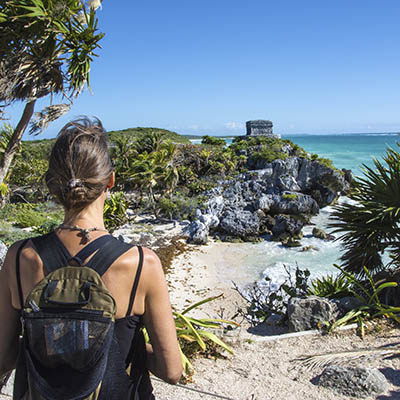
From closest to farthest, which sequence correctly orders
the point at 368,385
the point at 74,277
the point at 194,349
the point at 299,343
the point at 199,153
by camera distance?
the point at 74,277 → the point at 368,385 → the point at 194,349 → the point at 299,343 → the point at 199,153

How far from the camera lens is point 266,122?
35.9 m

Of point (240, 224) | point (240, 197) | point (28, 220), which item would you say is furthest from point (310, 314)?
point (240, 197)

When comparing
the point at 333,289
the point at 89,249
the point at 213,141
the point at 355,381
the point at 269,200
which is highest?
the point at 213,141

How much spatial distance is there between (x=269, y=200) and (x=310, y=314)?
13134 millimetres

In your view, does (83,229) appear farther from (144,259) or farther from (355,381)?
(355,381)

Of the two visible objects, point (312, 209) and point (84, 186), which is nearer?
point (84, 186)

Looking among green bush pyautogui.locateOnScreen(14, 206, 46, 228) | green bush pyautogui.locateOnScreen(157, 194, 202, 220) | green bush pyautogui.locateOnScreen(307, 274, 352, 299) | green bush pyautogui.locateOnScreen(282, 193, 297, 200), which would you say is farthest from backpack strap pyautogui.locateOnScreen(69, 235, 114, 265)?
green bush pyautogui.locateOnScreen(282, 193, 297, 200)

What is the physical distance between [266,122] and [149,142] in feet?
63.9

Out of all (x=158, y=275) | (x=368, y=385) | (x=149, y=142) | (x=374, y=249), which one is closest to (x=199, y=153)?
(x=149, y=142)

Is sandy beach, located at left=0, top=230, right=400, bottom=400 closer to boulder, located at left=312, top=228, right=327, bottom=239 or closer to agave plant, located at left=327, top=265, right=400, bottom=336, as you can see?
agave plant, located at left=327, top=265, right=400, bottom=336

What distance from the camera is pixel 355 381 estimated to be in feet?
9.19

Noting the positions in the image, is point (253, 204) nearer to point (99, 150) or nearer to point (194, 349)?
point (194, 349)

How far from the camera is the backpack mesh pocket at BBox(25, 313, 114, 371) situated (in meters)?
1.00

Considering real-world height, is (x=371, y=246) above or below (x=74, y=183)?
below
